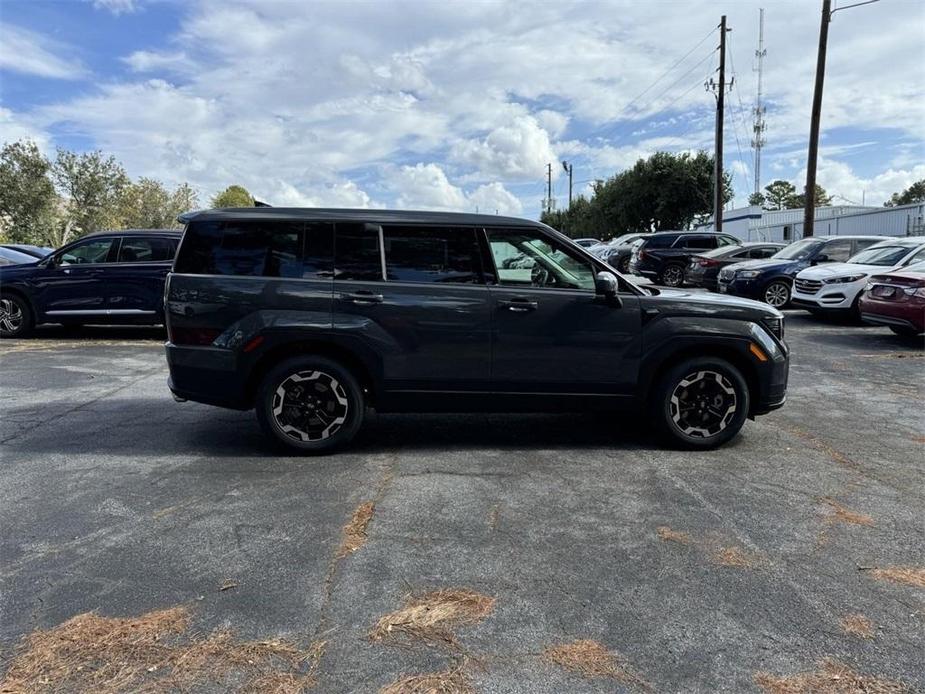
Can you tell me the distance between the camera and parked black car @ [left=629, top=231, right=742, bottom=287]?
2064cm

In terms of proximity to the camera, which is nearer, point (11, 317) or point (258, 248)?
point (258, 248)

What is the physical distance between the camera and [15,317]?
37.1ft

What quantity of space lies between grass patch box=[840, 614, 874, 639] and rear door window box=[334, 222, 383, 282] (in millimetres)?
3667

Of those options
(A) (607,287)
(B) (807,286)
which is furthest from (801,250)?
(A) (607,287)

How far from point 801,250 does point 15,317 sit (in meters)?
16.2

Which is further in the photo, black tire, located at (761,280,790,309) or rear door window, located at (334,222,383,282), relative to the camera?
black tire, located at (761,280,790,309)

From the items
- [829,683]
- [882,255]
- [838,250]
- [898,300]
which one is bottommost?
[829,683]

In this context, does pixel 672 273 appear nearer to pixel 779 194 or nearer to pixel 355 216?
pixel 355 216

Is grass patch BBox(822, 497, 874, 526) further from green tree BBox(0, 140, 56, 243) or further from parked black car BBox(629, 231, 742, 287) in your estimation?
green tree BBox(0, 140, 56, 243)

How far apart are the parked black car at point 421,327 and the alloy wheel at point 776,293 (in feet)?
33.1

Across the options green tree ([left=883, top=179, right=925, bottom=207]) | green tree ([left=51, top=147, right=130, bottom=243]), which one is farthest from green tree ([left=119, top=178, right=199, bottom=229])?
green tree ([left=883, top=179, right=925, bottom=207])

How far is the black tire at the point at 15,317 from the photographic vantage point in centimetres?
1125

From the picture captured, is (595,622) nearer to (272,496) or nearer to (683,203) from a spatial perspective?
(272,496)

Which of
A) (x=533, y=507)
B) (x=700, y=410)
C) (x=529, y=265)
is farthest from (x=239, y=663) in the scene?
(x=700, y=410)
